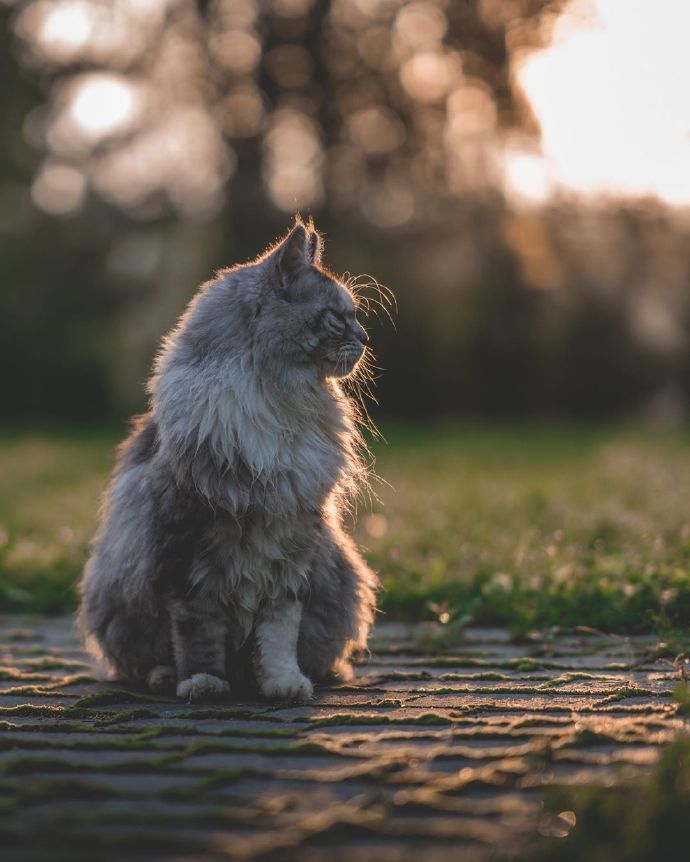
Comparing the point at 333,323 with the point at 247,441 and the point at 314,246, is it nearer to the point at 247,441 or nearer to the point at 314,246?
the point at 314,246

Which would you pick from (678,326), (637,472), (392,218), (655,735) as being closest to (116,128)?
(392,218)

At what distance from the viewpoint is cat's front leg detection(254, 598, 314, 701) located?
332 centimetres

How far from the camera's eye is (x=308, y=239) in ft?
12.1

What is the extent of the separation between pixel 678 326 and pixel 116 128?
482 inches

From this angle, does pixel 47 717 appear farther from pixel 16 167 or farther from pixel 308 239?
pixel 16 167

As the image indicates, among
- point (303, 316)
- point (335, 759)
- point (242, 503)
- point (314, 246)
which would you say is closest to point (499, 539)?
point (314, 246)

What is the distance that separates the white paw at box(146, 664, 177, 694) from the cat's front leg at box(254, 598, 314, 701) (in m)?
0.32

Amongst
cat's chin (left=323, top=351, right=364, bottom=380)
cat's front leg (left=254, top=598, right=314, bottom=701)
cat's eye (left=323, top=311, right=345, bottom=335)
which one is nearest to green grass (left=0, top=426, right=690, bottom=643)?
cat's front leg (left=254, top=598, right=314, bottom=701)

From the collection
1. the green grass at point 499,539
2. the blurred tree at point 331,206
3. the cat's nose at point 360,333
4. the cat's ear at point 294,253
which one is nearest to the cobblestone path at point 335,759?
the green grass at point 499,539

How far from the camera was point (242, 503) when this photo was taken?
10.8 feet

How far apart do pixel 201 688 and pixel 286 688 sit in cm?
27

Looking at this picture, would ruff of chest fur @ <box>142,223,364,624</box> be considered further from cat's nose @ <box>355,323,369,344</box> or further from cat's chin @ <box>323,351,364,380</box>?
cat's nose @ <box>355,323,369,344</box>

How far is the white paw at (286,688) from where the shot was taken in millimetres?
3314

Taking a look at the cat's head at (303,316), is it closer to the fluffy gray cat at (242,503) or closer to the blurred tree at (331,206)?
the fluffy gray cat at (242,503)
